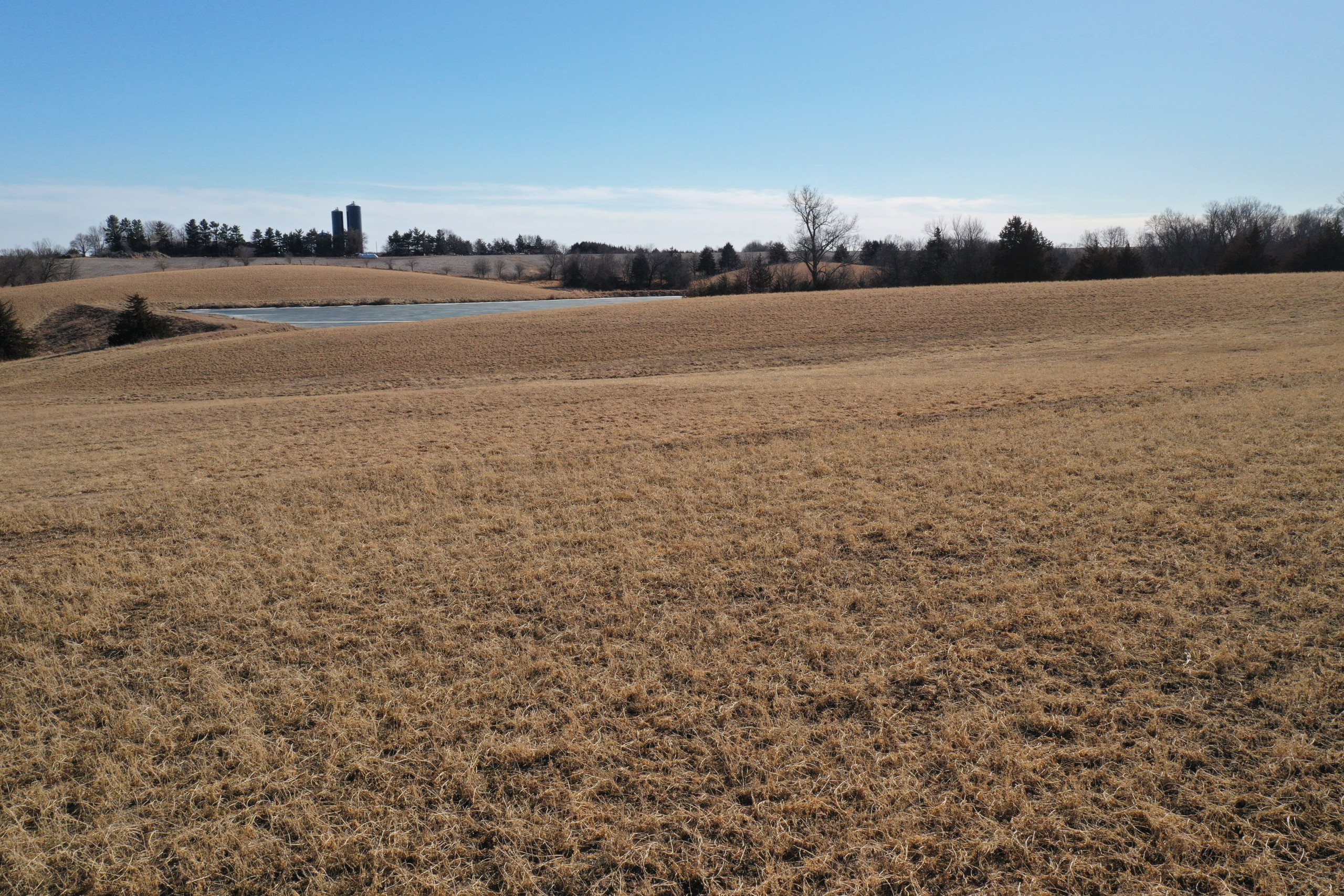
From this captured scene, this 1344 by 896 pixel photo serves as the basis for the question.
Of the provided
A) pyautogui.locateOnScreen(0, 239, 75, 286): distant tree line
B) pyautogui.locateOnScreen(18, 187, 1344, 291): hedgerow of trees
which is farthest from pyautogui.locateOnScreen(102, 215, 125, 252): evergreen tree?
pyautogui.locateOnScreen(0, 239, 75, 286): distant tree line

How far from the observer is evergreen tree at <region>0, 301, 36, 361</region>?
35281 millimetres

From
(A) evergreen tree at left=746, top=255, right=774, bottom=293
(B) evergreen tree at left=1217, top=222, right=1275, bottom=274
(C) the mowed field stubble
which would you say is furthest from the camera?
(A) evergreen tree at left=746, top=255, right=774, bottom=293

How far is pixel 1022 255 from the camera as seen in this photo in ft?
197

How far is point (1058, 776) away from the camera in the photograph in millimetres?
3588

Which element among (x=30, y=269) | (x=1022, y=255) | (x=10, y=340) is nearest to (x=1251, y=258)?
(x=1022, y=255)

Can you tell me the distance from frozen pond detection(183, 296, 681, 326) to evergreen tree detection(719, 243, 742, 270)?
43.3 meters

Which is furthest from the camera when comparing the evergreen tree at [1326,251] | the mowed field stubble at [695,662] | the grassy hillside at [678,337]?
the evergreen tree at [1326,251]

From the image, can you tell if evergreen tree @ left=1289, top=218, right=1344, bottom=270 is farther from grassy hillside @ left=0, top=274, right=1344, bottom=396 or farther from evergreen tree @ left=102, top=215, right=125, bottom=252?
evergreen tree @ left=102, top=215, right=125, bottom=252

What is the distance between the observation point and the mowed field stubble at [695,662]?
3.24 meters

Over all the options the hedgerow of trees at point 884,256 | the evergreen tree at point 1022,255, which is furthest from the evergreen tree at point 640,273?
the evergreen tree at point 1022,255

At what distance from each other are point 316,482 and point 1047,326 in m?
28.4

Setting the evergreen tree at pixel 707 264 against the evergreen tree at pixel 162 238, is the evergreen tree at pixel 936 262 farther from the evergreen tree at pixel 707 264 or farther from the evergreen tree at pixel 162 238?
the evergreen tree at pixel 162 238

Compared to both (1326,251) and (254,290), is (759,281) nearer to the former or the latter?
(1326,251)

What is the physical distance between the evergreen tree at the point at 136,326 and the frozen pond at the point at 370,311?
7.53 metres
